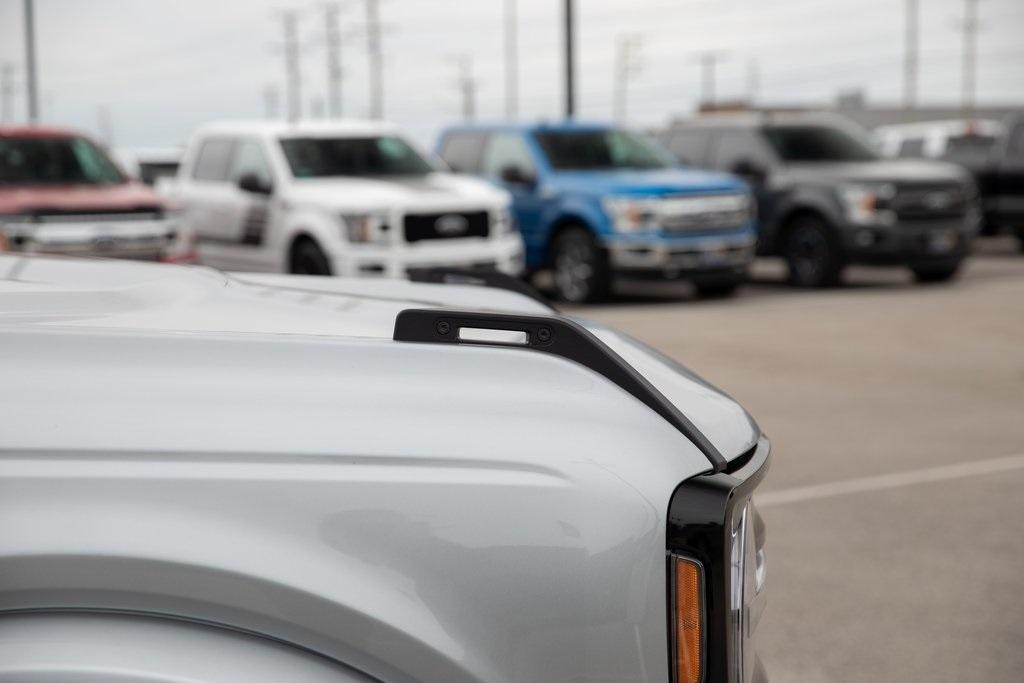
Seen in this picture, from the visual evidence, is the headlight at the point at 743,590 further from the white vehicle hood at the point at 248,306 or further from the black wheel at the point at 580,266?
the black wheel at the point at 580,266

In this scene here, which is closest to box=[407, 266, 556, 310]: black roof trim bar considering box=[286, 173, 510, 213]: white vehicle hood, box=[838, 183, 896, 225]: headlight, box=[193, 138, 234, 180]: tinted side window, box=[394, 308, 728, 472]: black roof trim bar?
box=[394, 308, 728, 472]: black roof trim bar

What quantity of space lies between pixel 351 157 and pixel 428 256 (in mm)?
1653

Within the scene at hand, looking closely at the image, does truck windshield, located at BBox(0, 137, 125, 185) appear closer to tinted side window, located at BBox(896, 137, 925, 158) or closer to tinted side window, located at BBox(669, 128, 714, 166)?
tinted side window, located at BBox(669, 128, 714, 166)

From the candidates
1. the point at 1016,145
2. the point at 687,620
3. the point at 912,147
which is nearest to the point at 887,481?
the point at 687,620

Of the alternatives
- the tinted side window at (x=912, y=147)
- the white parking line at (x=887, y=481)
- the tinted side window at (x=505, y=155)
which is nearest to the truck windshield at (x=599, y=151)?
the tinted side window at (x=505, y=155)

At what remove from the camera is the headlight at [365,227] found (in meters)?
12.7

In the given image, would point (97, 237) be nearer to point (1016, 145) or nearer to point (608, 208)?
point (608, 208)

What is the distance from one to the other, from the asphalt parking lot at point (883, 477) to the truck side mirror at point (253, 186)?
3445 mm

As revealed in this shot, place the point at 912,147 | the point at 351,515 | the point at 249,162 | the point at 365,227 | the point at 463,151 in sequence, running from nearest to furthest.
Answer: the point at 351,515 < the point at 365,227 < the point at 249,162 < the point at 463,151 < the point at 912,147

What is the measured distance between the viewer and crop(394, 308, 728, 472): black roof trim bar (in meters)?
2.00

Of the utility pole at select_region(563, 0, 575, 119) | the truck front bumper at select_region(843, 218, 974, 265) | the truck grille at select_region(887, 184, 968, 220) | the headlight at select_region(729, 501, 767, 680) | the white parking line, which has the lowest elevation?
the white parking line

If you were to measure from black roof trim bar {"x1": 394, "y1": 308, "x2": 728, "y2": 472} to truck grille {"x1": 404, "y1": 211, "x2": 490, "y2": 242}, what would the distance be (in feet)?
36.2

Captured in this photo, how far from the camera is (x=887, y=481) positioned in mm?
6688

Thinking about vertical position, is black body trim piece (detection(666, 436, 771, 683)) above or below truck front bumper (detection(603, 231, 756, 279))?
above
